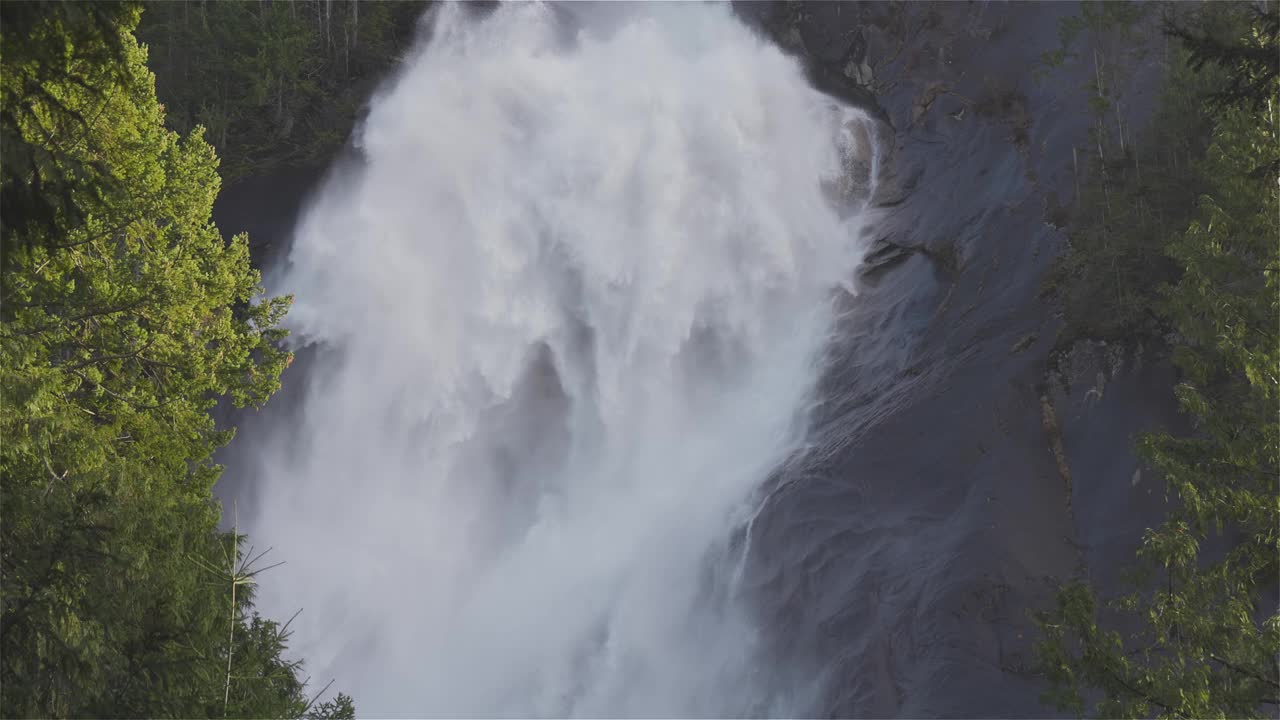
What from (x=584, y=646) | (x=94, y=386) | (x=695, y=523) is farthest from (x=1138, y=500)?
(x=94, y=386)

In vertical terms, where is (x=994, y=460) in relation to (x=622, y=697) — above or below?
above

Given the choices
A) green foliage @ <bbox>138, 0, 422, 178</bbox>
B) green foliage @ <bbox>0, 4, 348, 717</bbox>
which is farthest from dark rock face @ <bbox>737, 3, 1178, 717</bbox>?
green foliage @ <bbox>138, 0, 422, 178</bbox>

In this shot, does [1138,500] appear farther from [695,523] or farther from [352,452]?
[352,452]

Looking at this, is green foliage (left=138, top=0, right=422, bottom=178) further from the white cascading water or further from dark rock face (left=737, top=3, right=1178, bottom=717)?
dark rock face (left=737, top=3, right=1178, bottom=717)

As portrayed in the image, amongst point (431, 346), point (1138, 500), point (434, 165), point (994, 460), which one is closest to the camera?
point (1138, 500)

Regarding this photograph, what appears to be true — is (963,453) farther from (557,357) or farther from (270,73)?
(270,73)

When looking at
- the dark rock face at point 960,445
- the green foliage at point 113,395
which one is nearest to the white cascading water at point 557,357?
the dark rock face at point 960,445

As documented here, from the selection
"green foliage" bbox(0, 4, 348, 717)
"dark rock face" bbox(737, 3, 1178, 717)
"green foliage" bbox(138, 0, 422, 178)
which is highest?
"green foliage" bbox(138, 0, 422, 178)
